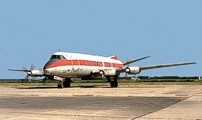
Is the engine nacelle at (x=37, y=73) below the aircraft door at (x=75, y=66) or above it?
below

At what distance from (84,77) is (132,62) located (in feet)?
36.9

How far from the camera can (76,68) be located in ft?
132

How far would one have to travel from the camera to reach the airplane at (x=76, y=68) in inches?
1475

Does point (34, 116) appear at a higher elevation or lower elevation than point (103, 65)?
lower

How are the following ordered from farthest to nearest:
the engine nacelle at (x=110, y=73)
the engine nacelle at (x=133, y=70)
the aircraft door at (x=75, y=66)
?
the engine nacelle at (x=110, y=73)
the engine nacelle at (x=133, y=70)
the aircraft door at (x=75, y=66)

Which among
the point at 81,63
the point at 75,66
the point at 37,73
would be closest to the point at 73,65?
the point at 75,66

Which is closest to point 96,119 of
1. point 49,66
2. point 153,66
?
point 49,66

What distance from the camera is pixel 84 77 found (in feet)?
143

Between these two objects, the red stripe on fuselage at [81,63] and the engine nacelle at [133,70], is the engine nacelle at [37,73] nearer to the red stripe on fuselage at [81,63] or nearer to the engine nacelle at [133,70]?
the red stripe on fuselage at [81,63]

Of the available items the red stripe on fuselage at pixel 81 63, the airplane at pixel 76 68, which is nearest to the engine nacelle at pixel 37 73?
the airplane at pixel 76 68

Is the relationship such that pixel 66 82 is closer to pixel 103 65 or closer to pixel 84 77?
pixel 84 77

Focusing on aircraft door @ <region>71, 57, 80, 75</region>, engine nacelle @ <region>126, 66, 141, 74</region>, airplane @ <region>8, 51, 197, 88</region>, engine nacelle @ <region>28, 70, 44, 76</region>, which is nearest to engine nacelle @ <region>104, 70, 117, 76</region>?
airplane @ <region>8, 51, 197, 88</region>

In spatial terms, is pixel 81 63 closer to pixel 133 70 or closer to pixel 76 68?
pixel 76 68

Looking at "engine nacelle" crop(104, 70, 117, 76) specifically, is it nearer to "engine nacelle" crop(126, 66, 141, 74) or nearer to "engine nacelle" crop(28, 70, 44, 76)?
"engine nacelle" crop(126, 66, 141, 74)
